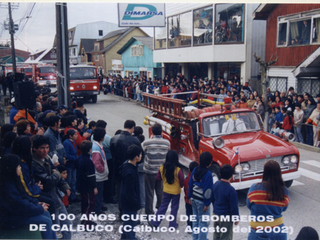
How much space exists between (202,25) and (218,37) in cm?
177

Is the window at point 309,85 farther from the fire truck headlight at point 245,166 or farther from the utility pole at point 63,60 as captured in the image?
the utility pole at point 63,60

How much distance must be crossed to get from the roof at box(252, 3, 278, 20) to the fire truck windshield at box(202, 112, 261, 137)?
1140cm

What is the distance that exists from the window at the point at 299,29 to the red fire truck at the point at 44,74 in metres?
24.0

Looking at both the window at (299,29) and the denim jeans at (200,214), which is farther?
the window at (299,29)

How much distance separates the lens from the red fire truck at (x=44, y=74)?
32.3 meters

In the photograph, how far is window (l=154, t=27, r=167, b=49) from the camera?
82.3 feet

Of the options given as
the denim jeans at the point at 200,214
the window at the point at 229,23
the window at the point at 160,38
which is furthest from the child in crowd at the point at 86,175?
the window at the point at 160,38

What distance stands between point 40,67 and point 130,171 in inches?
1258

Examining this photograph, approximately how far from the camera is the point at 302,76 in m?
14.6

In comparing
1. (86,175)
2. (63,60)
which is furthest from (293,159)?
(63,60)

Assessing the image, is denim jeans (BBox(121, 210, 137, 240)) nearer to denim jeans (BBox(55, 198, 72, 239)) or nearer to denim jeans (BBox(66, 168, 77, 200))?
denim jeans (BBox(55, 198, 72, 239))

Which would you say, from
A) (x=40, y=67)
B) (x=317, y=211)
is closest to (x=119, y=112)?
(x=317, y=211)

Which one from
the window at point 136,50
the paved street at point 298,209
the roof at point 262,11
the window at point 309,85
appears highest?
the roof at point 262,11

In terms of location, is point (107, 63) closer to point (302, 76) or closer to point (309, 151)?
point (302, 76)
